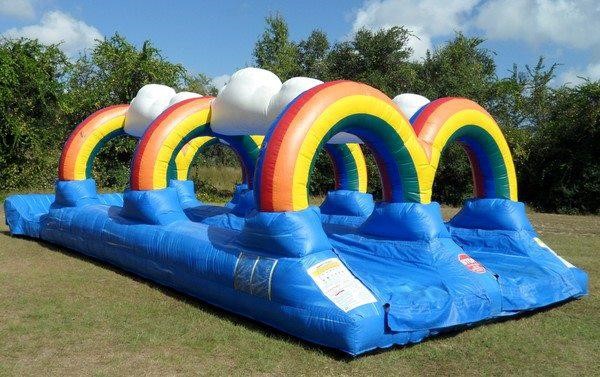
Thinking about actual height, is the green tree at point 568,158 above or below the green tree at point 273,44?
below

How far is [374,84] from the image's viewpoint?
17.3m

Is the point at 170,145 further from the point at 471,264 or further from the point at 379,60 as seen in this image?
the point at 379,60

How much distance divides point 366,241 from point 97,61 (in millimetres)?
12295

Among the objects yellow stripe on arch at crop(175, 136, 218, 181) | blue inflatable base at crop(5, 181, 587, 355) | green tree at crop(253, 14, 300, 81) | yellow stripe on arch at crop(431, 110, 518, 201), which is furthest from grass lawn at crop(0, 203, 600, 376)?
green tree at crop(253, 14, 300, 81)

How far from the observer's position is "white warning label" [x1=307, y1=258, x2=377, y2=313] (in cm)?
430

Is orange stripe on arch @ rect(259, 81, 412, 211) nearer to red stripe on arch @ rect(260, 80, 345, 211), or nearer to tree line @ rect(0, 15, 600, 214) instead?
red stripe on arch @ rect(260, 80, 345, 211)

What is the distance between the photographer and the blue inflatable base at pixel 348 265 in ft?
14.4

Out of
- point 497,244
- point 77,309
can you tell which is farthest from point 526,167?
point 77,309

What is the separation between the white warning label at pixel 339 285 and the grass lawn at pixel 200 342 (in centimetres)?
40

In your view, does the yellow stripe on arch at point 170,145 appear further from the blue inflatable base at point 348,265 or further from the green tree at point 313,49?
the green tree at point 313,49

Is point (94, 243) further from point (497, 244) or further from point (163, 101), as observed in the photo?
point (497, 244)

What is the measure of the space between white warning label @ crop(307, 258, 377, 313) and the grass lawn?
0.40 meters

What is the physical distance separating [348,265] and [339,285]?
398mm

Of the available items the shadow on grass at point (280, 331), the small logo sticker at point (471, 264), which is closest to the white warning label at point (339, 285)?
the shadow on grass at point (280, 331)
